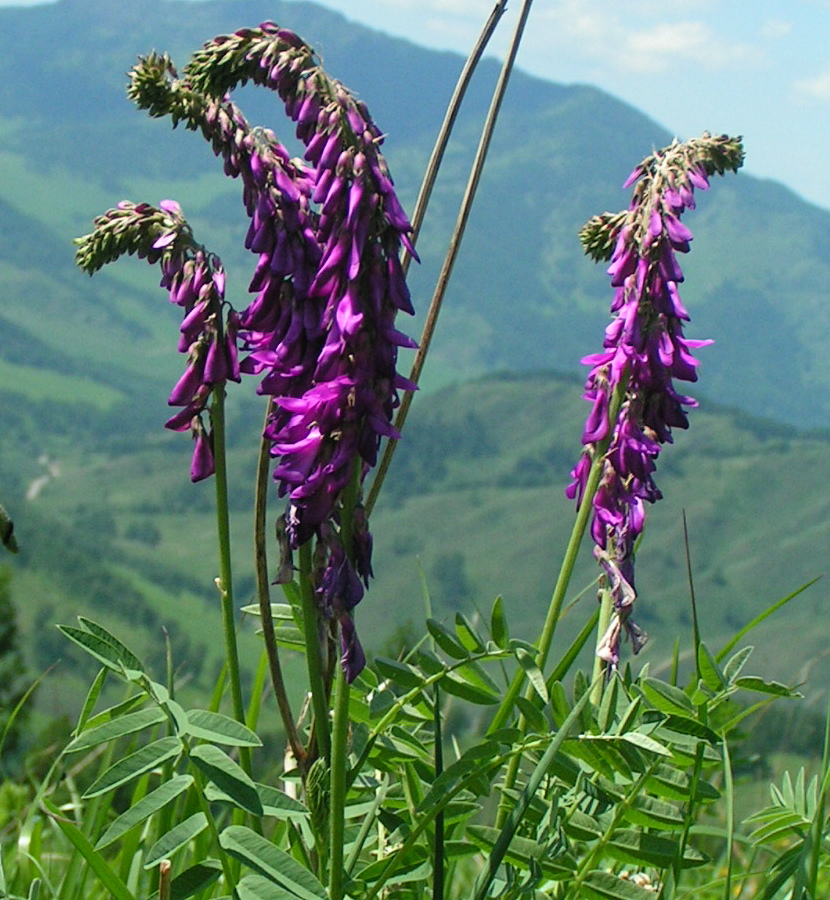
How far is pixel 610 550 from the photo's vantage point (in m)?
3.42

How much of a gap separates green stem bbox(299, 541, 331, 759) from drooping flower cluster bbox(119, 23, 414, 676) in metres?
0.06

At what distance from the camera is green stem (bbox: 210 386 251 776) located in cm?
272

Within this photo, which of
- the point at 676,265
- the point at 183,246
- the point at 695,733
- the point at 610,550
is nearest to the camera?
the point at 695,733

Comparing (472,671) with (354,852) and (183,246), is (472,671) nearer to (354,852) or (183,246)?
(354,852)

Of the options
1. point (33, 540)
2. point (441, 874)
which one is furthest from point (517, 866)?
point (33, 540)

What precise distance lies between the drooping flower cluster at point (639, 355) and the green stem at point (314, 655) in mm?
889

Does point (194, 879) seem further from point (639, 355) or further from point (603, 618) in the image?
point (639, 355)

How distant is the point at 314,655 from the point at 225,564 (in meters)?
0.33

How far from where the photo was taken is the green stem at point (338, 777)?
2.42 metres

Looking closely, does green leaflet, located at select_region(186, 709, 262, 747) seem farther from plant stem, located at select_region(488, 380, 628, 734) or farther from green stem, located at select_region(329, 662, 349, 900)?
plant stem, located at select_region(488, 380, 628, 734)

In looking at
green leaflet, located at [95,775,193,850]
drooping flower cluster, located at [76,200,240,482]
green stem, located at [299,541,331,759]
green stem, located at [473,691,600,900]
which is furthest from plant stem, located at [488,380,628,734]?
drooping flower cluster, located at [76,200,240,482]

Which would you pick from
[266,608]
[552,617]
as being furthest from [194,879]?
[552,617]

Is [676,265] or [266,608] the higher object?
[676,265]

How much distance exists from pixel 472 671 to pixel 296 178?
3.95 feet
